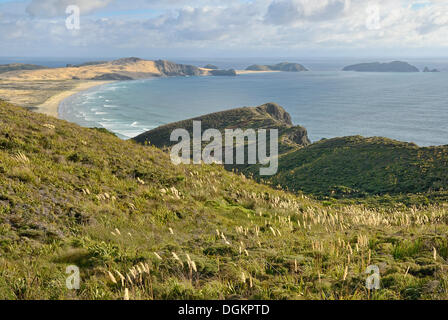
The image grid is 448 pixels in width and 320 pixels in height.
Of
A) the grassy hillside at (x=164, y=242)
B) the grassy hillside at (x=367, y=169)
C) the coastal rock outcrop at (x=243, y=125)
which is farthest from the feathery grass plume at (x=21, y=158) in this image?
the coastal rock outcrop at (x=243, y=125)

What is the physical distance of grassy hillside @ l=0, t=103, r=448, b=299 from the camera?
15.3ft

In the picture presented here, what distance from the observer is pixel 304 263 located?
5.80 metres

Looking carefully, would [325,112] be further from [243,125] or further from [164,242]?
[164,242]

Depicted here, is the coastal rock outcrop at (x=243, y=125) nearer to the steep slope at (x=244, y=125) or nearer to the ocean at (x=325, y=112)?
the steep slope at (x=244, y=125)

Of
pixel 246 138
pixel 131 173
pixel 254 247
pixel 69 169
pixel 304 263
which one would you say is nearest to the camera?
pixel 304 263

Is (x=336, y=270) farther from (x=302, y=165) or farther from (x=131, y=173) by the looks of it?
(x=302, y=165)

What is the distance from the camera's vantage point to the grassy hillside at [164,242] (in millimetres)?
4656

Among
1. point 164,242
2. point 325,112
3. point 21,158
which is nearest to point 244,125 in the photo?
point 325,112

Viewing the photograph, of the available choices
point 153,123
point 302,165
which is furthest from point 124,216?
point 153,123

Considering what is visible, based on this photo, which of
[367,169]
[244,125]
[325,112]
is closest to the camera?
[367,169]

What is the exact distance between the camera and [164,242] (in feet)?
23.4

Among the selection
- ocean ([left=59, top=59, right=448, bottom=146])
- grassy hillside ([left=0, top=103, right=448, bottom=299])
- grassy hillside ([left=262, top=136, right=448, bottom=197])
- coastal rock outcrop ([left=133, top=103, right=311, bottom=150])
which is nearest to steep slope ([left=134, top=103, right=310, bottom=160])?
coastal rock outcrop ([left=133, top=103, right=311, bottom=150])

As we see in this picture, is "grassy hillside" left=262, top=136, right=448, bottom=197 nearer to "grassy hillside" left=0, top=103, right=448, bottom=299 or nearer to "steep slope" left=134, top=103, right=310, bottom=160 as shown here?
"grassy hillside" left=0, top=103, right=448, bottom=299

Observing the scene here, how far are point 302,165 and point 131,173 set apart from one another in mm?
32736
